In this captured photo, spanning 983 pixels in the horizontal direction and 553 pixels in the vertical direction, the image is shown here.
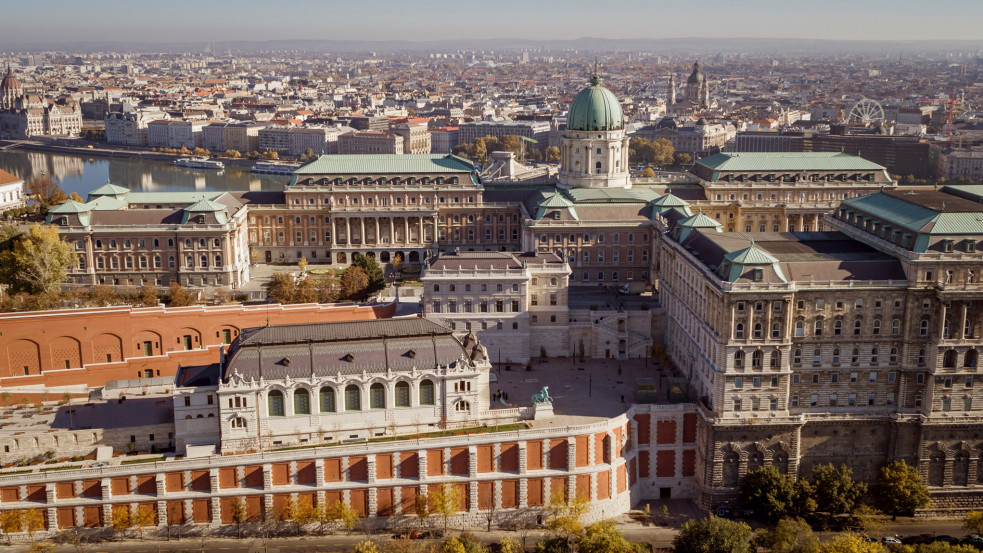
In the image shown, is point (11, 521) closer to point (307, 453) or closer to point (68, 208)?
point (307, 453)

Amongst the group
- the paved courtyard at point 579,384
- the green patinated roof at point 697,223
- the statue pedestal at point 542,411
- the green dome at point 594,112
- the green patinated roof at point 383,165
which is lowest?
the paved courtyard at point 579,384

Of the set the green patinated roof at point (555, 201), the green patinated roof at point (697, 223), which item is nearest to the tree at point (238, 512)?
the green patinated roof at point (697, 223)

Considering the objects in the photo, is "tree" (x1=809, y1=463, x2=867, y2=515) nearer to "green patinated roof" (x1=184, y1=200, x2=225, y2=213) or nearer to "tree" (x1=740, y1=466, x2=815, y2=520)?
"tree" (x1=740, y1=466, x2=815, y2=520)

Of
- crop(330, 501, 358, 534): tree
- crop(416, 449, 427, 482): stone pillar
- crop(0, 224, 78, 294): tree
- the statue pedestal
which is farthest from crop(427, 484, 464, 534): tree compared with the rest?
crop(0, 224, 78, 294): tree

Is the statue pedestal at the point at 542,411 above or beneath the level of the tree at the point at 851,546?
above

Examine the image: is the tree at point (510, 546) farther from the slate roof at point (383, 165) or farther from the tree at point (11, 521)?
the slate roof at point (383, 165)

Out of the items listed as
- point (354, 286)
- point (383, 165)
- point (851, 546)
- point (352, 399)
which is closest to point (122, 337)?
point (354, 286)
